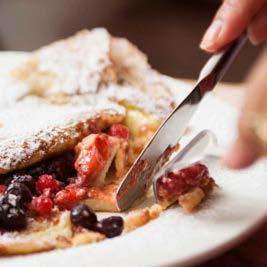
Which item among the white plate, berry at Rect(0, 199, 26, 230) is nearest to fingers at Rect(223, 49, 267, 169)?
the white plate

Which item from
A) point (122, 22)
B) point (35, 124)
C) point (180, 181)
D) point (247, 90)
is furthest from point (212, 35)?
point (122, 22)

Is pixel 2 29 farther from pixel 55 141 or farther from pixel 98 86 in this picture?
pixel 55 141

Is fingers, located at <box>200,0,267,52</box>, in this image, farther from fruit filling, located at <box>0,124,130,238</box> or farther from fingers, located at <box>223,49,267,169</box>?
fingers, located at <box>223,49,267,169</box>

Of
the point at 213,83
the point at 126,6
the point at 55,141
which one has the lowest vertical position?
the point at 126,6

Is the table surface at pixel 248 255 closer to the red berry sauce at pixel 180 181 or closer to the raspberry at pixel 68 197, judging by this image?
the red berry sauce at pixel 180 181

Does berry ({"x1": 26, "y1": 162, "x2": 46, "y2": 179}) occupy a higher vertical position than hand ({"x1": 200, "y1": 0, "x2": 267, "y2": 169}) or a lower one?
lower

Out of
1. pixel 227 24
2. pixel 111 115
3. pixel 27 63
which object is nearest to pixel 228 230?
pixel 227 24
